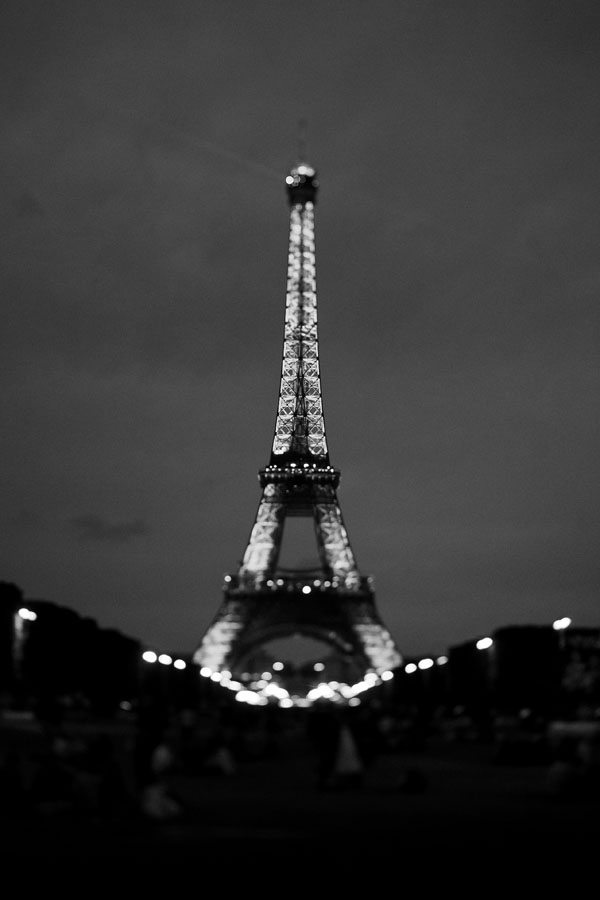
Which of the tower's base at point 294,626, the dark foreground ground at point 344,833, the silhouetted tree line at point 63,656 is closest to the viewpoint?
the dark foreground ground at point 344,833

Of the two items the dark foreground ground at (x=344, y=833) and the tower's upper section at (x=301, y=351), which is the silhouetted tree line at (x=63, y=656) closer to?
the tower's upper section at (x=301, y=351)

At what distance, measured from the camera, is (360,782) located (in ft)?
99.5

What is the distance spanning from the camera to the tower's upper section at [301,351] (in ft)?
357

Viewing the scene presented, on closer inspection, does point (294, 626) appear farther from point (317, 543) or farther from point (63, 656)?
point (63, 656)

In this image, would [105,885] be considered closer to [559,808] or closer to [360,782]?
[559,808]

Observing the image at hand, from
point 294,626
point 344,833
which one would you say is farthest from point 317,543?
point 344,833

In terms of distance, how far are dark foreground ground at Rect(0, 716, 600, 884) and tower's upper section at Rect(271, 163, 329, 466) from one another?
77008mm

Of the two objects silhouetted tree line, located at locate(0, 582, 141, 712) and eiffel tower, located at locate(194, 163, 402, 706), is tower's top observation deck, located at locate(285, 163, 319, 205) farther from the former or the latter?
silhouetted tree line, located at locate(0, 582, 141, 712)

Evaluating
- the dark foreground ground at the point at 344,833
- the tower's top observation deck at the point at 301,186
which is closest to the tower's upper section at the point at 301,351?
the tower's top observation deck at the point at 301,186

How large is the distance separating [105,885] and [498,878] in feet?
13.3

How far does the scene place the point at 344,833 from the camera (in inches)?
837

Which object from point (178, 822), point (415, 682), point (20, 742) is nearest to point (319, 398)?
point (415, 682)

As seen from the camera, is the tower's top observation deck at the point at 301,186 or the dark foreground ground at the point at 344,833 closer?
the dark foreground ground at the point at 344,833

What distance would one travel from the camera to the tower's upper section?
10881 cm
